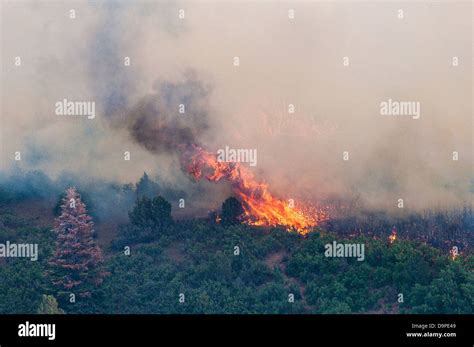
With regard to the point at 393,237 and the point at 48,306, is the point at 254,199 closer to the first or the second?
the point at 393,237

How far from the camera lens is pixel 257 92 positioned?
37.1 metres

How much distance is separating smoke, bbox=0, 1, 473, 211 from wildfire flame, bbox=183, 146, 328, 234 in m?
0.30

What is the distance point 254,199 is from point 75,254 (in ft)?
16.4

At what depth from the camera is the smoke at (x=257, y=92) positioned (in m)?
36.8

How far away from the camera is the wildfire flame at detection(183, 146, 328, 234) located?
3644 centimetres

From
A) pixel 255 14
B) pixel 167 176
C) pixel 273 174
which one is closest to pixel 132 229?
pixel 167 176

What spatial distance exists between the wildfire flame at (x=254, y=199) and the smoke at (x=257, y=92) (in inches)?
11.9

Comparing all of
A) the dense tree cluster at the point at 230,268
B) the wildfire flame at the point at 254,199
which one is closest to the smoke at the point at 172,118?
the wildfire flame at the point at 254,199
